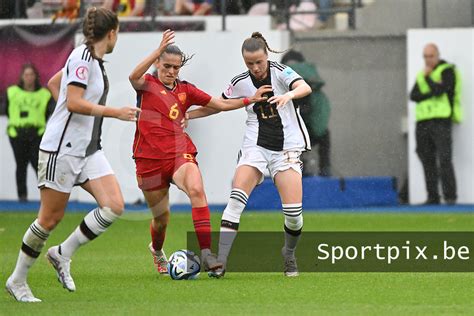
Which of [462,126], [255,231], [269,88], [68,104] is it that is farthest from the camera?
A: [462,126]

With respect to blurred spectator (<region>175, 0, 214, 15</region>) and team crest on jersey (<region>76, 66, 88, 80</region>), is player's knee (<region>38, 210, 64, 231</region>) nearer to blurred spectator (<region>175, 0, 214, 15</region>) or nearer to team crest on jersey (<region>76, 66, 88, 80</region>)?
team crest on jersey (<region>76, 66, 88, 80</region>)

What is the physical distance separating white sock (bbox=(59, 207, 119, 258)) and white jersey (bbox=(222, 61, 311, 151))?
206 cm

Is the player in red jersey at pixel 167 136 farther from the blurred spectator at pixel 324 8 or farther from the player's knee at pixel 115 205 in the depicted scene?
the blurred spectator at pixel 324 8

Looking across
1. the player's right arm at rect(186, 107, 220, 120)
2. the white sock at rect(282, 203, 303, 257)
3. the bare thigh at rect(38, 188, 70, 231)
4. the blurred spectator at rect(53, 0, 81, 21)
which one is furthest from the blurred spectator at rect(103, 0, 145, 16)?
the bare thigh at rect(38, 188, 70, 231)

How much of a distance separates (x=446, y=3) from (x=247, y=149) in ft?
34.0

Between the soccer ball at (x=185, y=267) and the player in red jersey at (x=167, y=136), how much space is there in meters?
0.14

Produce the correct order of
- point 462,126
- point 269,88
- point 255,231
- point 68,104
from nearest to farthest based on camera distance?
point 68,104, point 269,88, point 255,231, point 462,126

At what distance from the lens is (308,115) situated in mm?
20469

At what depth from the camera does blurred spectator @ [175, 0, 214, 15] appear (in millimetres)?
21031

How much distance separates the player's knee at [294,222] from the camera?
11242 millimetres

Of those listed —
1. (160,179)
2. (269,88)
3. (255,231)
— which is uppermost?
(269,88)

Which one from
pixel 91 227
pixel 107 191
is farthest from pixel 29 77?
pixel 107 191

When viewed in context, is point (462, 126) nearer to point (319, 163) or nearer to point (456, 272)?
point (319, 163)

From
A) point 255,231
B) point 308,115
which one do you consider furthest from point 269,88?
point 308,115
